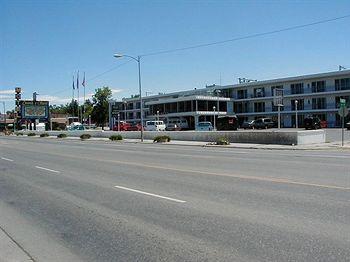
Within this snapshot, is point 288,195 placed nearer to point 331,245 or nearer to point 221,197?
point 221,197

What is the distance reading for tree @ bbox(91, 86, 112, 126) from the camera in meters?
136

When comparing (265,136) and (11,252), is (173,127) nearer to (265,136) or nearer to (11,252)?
(265,136)

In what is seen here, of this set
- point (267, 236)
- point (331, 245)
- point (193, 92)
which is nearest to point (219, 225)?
point (267, 236)

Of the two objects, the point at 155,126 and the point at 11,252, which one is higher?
the point at 155,126

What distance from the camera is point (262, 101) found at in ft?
279

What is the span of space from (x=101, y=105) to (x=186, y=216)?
130 m

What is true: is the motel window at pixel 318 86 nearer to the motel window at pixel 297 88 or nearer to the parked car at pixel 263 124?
the motel window at pixel 297 88

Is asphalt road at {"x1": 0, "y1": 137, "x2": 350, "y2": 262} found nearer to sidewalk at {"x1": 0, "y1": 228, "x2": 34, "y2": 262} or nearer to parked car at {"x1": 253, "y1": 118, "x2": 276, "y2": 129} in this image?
sidewalk at {"x1": 0, "y1": 228, "x2": 34, "y2": 262}

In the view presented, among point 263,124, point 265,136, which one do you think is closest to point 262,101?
point 263,124

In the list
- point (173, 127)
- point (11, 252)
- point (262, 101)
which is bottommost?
point (11, 252)

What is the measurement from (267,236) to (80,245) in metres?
2.73

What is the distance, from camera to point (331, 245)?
6.10 meters

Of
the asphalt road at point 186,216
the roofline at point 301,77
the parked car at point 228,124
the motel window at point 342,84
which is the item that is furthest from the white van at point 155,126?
the asphalt road at point 186,216

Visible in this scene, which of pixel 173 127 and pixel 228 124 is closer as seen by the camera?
pixel 228 124
